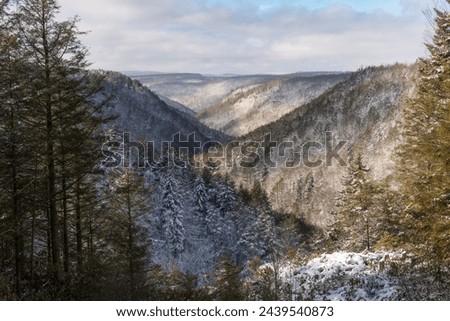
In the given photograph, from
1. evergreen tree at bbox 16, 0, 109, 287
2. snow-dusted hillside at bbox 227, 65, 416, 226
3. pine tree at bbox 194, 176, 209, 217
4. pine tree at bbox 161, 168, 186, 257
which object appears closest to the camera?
evergreen tree at bbox 16, 0, 109, 287

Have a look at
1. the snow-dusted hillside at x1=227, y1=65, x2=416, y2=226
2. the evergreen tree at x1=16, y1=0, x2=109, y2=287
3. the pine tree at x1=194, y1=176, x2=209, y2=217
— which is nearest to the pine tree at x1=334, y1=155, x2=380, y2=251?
the evergreen tree at x1=16, y1=0, x2=109, y2=287

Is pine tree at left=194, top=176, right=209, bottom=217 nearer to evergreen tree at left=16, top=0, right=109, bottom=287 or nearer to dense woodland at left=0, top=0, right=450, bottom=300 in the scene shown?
dense woodland at left=0, top=0, right=450, bottom=300

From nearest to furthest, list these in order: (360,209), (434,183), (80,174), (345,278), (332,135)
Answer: (434,183) < (345,278) < (80,174) < (360,209) < (332,135)

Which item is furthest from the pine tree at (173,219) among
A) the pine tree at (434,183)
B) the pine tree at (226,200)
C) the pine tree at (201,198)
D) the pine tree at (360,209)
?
the pine tree at (434,183)

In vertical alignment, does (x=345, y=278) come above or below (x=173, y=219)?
above

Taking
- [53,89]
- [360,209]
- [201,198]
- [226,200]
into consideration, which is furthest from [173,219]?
[53,89]

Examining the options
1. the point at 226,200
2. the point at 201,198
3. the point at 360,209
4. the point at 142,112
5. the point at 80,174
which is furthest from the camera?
the point at 142,112

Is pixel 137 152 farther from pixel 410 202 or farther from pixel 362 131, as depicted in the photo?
pixel 362 131

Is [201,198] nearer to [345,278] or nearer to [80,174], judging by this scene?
[80,174]

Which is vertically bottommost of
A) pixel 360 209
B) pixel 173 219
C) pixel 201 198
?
pixel 173 219
